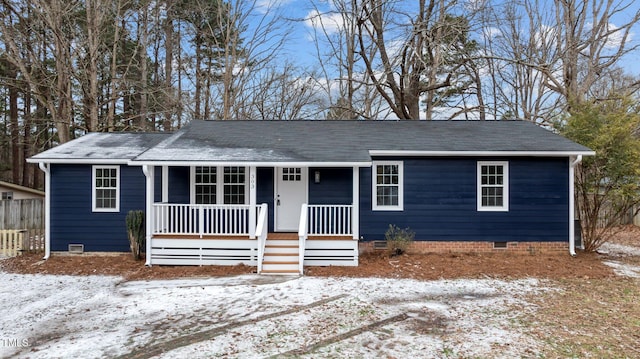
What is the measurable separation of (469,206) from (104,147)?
1005 cm

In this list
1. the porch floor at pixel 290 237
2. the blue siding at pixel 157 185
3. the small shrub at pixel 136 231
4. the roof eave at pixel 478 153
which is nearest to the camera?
the porch floor at pixel 290 237

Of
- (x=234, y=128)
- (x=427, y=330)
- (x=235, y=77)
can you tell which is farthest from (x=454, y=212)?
(x=235, y=77)

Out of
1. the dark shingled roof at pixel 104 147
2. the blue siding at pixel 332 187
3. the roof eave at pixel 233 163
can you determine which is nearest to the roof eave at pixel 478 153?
the blue siding at pixel 332 187

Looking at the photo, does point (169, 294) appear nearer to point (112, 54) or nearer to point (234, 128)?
point (234, 128)

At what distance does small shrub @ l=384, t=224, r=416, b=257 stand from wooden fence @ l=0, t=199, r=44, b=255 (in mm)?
9638

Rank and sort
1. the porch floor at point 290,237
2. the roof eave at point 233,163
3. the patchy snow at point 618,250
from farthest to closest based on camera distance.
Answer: the patchy snow at point 618,250, the porch floor at point 290,237, the roof eave at point 233,163

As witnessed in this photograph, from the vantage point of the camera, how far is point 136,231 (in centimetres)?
864

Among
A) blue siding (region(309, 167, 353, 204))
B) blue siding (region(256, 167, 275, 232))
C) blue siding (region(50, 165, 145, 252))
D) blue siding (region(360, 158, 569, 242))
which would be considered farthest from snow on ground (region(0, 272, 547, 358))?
blue siding (region(309, 167, 353, 204))

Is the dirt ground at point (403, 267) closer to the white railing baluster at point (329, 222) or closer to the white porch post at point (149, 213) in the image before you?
the white porch post at point (149, 213)

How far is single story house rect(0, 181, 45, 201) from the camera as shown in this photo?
54.1ft

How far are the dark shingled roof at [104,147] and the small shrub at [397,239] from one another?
690 cm

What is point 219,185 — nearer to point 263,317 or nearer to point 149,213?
point 149,213

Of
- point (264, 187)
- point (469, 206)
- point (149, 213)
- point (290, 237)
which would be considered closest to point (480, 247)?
point (469, 206)

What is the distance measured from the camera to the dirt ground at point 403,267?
306 inches
